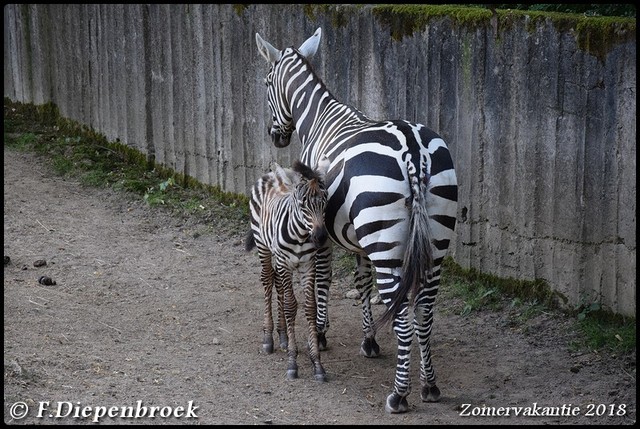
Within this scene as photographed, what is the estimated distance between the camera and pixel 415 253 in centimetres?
577

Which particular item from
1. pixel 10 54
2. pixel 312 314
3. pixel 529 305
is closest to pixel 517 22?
pixel 529 305

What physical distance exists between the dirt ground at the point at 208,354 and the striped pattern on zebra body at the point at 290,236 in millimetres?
207

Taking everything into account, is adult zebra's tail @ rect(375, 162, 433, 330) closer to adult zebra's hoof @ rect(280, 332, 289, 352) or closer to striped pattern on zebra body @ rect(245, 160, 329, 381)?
striped pattern on zebra body @ rect(245, 160, 329, 381)

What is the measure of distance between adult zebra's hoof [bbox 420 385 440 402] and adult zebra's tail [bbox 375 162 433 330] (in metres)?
0.66

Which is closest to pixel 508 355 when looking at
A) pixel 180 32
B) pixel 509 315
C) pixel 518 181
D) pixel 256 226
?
pixel 509 315

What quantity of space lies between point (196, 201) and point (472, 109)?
3.75 m

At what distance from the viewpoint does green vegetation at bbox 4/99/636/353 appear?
23.4ft

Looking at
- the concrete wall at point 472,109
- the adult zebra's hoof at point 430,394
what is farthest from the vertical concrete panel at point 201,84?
the adult zebra's hoof at point 430,394

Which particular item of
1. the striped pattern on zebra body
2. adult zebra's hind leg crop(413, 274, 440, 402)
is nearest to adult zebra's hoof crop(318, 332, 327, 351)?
the striped pattern on zebra body

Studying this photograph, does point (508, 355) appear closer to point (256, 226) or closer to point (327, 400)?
point (327, 400)

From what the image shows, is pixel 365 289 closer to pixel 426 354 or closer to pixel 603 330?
pixel 426 354

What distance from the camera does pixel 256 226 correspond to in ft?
22.9

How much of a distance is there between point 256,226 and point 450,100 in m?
2.14

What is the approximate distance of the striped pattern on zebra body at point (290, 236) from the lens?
6.06 meters
